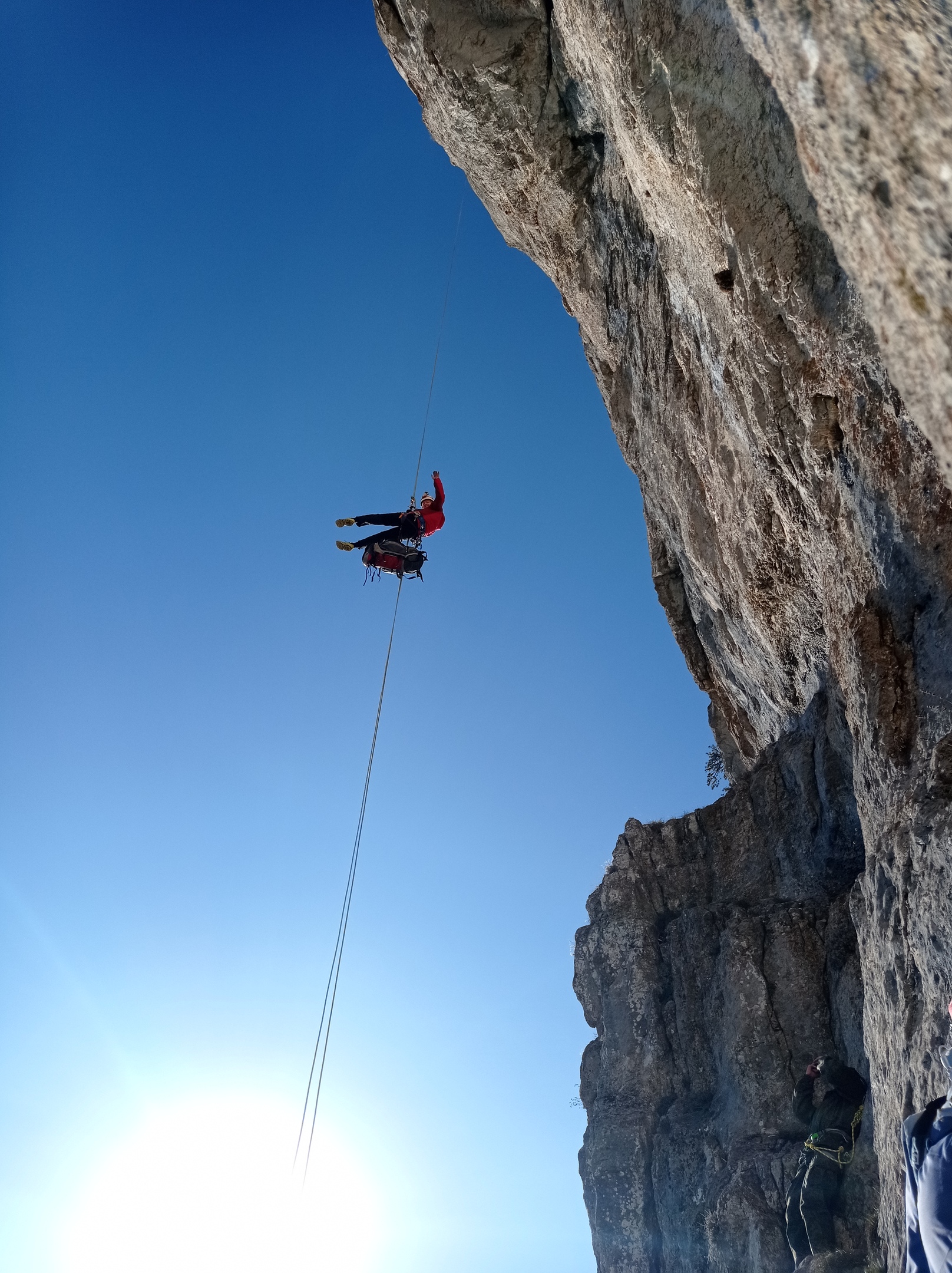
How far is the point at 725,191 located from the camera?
26.8ft

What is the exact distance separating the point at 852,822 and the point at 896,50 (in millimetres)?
10261

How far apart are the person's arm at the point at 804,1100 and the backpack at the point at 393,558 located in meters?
9.81


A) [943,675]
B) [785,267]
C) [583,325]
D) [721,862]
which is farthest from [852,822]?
[583,325]

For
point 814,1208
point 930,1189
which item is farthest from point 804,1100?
point 930,1189

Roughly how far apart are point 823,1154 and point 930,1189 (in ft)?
23.7

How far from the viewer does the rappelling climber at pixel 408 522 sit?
15695 millimetres

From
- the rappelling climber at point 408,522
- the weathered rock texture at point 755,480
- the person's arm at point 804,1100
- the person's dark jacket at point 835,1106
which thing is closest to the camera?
the weathered rock texture at point 755,480

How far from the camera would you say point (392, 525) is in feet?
52.7

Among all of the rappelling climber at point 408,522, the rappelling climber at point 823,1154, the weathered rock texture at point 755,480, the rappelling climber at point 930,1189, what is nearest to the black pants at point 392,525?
the rappelling climber at point 408,522

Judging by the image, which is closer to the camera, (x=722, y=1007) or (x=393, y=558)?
(x=722, y=1007)

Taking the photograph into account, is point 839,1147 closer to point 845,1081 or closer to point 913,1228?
point 845,1081

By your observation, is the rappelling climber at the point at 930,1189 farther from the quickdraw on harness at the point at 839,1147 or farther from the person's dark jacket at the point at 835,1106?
the person's dark jacket at the point at 835,1106

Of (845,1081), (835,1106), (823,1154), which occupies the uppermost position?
(845,1081)

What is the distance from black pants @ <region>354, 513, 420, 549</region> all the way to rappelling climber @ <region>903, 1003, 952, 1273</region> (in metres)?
13.0
